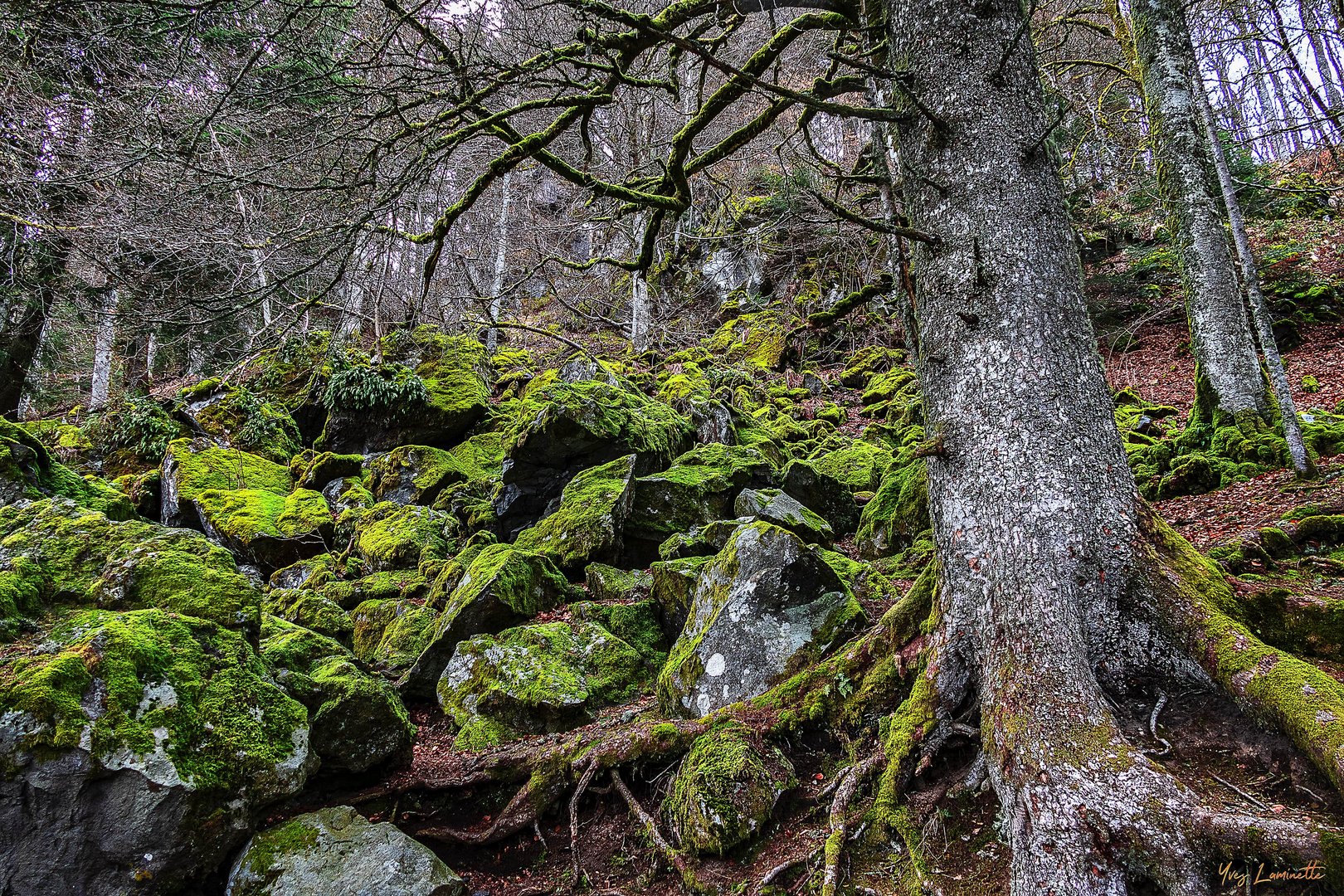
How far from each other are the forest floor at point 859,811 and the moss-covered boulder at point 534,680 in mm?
242

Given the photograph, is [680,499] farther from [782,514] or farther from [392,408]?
[392,408]

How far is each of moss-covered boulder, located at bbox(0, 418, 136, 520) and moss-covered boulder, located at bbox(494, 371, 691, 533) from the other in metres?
4.40

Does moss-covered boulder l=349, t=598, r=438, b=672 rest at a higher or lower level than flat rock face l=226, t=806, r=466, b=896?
higher

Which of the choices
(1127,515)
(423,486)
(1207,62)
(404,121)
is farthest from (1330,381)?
(423,486)

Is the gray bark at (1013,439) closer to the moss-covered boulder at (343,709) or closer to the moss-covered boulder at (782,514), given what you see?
the moss-covered boulder at (343,709)

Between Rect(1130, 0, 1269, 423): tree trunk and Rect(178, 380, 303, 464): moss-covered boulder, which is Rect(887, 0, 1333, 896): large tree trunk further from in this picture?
Rect(178, 380, 303, 464): moss-covered boulder

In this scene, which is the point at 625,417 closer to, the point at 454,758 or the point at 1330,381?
the point at 454,758

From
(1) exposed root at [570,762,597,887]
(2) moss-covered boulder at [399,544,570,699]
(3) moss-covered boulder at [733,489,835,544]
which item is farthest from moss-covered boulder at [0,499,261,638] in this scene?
(3) moss-covered boulder at [733,489,835,544]

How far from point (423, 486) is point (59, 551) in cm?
638

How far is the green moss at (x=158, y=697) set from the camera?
2896mm

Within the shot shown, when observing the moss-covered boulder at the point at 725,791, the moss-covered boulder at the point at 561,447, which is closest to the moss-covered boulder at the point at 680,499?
the moss-covered boulder at the point at 561,447

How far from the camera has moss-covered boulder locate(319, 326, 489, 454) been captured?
38.8 feet

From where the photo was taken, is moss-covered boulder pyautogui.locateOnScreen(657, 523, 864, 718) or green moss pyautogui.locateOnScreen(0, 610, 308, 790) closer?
green moss pyautogui.locateOnScreen(0, 610, 308, 790)
